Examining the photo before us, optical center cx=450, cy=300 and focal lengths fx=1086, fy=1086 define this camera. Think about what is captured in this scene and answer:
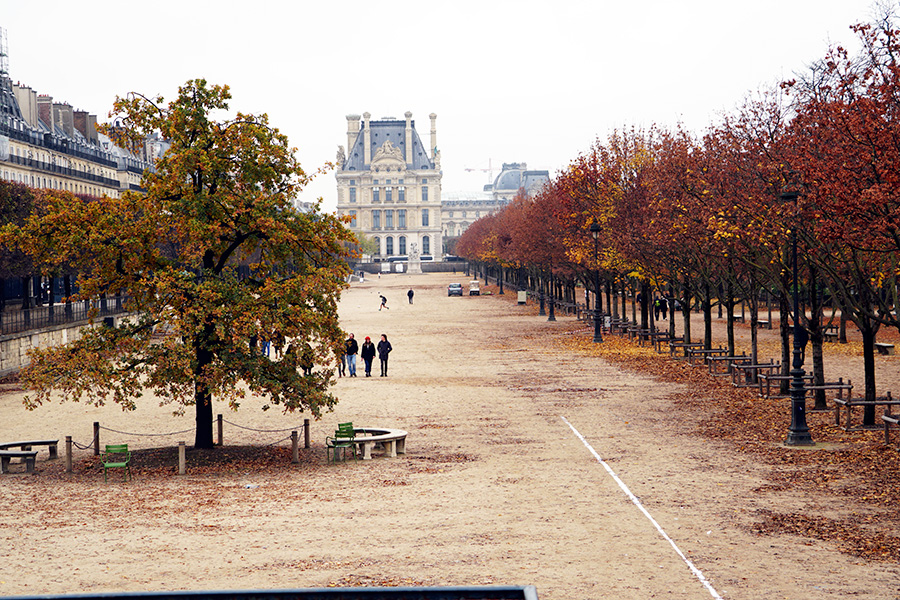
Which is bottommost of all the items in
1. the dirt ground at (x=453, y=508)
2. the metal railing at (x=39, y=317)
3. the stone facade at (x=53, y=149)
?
the dirt ground at (x=453, y=508)

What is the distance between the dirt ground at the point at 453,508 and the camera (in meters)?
12.0

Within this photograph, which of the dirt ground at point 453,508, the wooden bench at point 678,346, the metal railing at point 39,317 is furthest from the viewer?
the metal railing at point 39,317

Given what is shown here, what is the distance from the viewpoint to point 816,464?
60.0 feet

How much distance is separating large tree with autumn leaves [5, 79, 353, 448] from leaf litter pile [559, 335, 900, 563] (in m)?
8.49

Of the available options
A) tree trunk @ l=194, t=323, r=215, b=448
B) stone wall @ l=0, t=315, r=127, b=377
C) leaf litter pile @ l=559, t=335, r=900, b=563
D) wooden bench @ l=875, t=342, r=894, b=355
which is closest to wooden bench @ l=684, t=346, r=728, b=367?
leaf litter pile @ l=559, t=335, r=900, b=563

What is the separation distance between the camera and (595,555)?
1277cm

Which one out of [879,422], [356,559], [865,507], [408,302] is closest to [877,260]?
[879,422]

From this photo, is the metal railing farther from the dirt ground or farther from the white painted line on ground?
the white painted line on ground

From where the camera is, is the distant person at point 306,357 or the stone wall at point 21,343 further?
the stone wall at point 21,343

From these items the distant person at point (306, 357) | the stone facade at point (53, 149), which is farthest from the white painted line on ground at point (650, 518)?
the stone facade at point (53, 149)

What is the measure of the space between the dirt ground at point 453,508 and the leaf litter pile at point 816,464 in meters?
0.14

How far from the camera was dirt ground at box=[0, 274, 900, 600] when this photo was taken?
12016 millimetres

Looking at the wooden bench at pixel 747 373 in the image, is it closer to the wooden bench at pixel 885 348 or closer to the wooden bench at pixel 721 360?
the wooden bench at pixel 721 360

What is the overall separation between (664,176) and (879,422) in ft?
55.7
